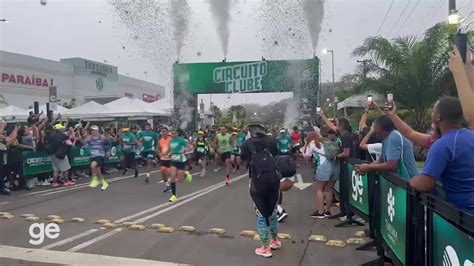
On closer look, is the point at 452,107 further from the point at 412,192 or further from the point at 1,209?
the point at 1,209

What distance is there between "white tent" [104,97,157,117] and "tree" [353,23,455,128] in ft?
43.5

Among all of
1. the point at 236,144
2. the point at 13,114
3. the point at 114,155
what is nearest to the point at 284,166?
the point at 236,144

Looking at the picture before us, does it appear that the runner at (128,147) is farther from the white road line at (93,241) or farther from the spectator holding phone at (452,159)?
the spectator holding phone at (452,159)

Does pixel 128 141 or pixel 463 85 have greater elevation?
pixel 463 85

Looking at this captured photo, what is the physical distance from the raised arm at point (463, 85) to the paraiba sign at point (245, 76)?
19838 millimetres

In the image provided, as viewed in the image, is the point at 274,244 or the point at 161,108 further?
the point at 161,108

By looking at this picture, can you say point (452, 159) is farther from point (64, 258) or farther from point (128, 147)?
point (128, 147)

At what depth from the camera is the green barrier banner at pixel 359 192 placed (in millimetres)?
6508

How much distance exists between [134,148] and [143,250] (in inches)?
427

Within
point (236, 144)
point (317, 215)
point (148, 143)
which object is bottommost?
point (317, 215)

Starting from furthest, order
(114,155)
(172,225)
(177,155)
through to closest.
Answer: (114,155) → (177,155) → (172,225)

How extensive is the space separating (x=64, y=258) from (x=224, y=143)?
11.7 m

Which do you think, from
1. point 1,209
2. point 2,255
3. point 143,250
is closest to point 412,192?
point 143,250

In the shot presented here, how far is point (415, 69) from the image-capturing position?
20125 mm
